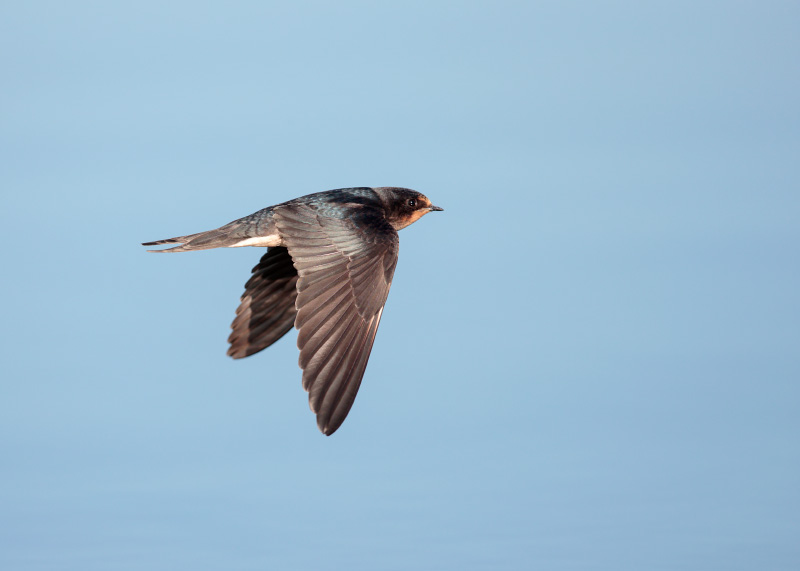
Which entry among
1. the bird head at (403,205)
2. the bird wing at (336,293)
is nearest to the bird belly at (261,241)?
the bird wing at (336,293)

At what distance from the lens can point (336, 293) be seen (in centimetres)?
873

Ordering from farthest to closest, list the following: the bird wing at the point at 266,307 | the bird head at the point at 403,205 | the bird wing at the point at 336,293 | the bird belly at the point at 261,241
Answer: the bird head at the point at 403,205
the bird wing at the point at 266,307
the bird belly at the point at 261,241
the bird wing at the point at 336,293

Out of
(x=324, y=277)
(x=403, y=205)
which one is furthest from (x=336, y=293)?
(x=403, y=205)

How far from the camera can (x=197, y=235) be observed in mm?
9844

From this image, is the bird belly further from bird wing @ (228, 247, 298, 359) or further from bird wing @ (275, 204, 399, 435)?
bird wing @ (228, 247, 298, 359)

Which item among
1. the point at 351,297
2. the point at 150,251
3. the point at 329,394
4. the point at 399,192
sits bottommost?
the point at 329,394

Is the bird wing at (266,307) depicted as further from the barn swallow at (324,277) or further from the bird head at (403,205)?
the bird head at (403,205)

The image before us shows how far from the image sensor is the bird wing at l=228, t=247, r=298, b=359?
1051 centimetres

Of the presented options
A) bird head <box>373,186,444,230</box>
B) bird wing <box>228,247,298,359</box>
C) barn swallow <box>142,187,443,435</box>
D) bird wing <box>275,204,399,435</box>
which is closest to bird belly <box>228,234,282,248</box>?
barn swallow <box>142,187,443,435</box>

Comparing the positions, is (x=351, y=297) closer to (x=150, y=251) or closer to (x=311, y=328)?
(x=311, y=328)

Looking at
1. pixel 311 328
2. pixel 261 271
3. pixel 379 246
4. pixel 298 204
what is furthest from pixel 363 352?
pixel 261 271

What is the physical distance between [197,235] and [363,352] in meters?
2.06

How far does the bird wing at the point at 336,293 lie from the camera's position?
27.2ft

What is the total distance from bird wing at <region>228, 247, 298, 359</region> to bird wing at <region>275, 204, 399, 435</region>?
1149 mm
